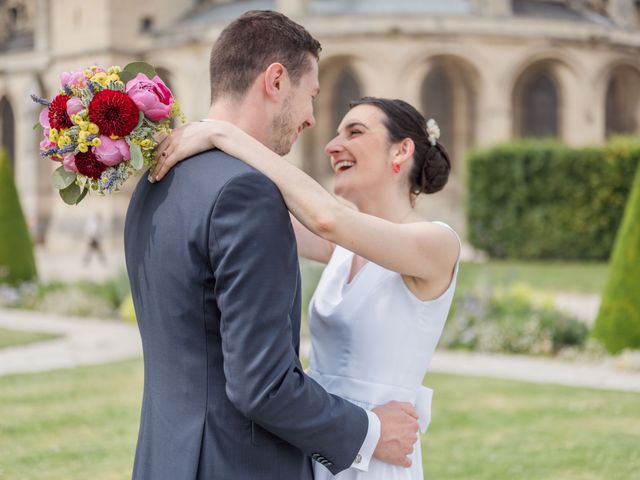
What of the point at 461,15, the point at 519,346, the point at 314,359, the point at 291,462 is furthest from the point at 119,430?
the point at 461,15

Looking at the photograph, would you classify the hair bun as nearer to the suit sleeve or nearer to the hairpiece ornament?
the hairpiece ornament

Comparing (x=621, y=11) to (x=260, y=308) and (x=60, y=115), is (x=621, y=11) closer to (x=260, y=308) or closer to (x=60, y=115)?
(x=60, y=115)

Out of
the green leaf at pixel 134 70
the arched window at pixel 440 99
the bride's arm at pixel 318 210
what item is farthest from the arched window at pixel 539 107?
the green leaf at pixel 134 70

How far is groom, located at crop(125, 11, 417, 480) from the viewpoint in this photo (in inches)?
74.5

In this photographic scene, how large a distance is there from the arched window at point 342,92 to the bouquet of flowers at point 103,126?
2758 centimetres

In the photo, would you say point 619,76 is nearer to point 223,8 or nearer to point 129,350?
point 223,8

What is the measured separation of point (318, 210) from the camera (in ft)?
6.93

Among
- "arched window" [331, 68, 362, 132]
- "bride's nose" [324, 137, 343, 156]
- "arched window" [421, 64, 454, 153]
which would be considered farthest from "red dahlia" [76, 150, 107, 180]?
"arched window" [421, 64, 454, 153]

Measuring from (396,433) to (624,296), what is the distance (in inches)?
295

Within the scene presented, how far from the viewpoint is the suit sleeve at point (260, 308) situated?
1.88 m

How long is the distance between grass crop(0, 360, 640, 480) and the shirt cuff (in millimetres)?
3251

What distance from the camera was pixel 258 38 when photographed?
80.6 inches

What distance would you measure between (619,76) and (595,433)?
2744cm

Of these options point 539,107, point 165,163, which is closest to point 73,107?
point 165,163
